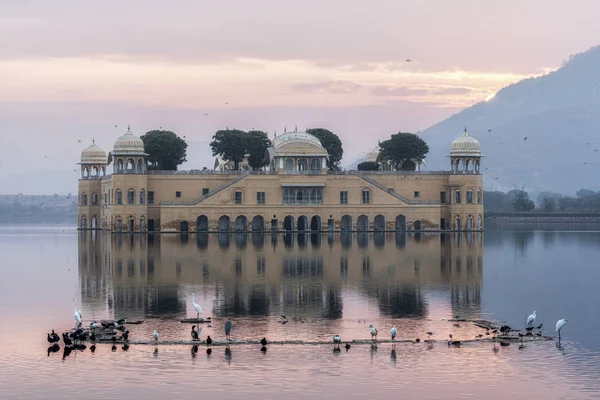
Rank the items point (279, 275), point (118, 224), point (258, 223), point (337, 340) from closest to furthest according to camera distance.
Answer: point (337, 340), point (279, 275), point (118, 224), point (258, 223)

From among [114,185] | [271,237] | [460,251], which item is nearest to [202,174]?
[114,185]

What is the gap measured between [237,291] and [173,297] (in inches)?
139

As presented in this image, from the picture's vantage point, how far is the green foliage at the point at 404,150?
125 metres

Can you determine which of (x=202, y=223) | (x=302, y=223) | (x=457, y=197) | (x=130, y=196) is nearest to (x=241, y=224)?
(x=202, y=223)

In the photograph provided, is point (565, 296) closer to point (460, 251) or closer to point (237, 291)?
point (237, 291)

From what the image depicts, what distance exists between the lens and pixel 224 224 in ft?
363

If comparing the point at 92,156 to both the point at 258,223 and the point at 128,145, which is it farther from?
the point at 258,223

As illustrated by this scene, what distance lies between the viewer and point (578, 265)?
68938mm

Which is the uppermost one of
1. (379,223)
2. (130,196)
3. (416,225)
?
(130,196)

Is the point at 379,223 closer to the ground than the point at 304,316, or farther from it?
farther from it

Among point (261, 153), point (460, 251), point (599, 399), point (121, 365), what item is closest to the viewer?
point (599, 399)

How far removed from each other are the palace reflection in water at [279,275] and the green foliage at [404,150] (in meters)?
33.0

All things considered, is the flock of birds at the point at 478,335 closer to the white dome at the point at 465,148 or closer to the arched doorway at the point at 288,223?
the arched doorway at the point at 288,223

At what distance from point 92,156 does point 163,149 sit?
13.4 meters
